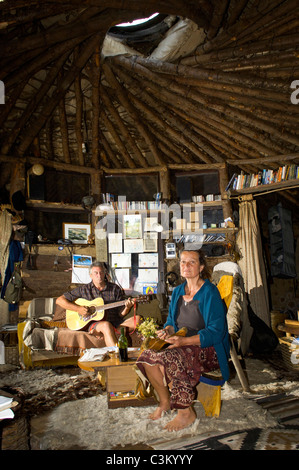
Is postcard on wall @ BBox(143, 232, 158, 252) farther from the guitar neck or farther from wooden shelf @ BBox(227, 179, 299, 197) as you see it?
the guitar neck

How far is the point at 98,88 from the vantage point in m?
5.73

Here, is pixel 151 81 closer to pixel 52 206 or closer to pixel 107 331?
pixel 52 206

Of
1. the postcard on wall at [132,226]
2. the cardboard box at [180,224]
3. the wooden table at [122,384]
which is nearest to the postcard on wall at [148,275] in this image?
the postcard on wall at [132,226]

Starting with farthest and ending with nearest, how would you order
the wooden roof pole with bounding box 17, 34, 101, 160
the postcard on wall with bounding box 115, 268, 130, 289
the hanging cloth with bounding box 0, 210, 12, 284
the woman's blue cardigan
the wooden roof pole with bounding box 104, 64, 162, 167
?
the postcard on wall with bounding box 115, 268, 130, 289, the hanging cloth with bounding box 0, 210, 12, 284, the wooden roof pole with bounding box 104, 64, 162, 167, the wooden roof pole with bounding box 17, 34, 101, 160, the woman's blue cardigan

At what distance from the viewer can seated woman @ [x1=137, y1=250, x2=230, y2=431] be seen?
2512mm

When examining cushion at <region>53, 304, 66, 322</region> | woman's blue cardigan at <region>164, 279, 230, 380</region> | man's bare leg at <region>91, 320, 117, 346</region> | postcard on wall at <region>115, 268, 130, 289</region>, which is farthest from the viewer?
postcard on wall at <region>115, 268, 130, 289</region>

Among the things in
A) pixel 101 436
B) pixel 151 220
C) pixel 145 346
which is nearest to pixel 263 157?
pixel 151 220

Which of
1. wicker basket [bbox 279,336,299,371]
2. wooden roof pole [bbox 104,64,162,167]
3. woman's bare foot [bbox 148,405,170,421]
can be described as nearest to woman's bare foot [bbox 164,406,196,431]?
woman's bare foot [bbox 148,405,170,421]

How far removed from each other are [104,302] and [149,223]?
110 inches

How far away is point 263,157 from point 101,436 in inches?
229

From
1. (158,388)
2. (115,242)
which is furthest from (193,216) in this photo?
(158,388)

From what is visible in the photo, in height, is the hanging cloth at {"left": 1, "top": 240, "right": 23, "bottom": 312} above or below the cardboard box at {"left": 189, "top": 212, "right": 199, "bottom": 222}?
below

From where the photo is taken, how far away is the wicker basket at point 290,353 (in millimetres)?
4270

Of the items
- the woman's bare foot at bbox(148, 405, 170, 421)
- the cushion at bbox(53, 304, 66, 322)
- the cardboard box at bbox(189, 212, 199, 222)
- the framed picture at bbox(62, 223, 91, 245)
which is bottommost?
the woman's bare foot at bbox(148, 405, 170, 421)
